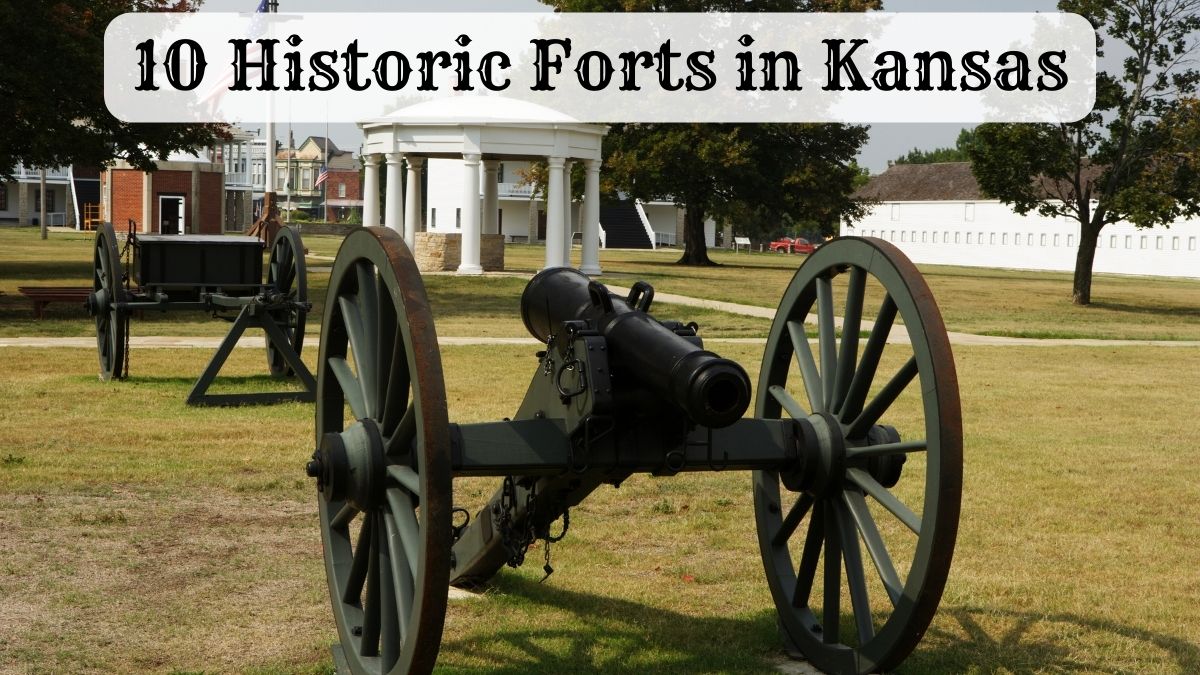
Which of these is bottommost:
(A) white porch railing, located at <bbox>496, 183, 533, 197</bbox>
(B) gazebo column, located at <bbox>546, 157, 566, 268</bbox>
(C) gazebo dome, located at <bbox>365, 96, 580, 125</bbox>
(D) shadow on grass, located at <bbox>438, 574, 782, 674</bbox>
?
(D) shadow on grass, located at <bbox>438, 574, 782, 674</bbox>

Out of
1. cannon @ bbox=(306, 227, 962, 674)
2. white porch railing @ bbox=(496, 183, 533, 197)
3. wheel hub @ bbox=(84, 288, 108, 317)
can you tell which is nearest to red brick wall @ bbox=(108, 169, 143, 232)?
white porch railing @ bbox=(496, 183, 533, 197)

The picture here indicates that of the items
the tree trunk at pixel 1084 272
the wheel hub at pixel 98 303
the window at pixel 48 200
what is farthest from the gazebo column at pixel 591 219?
the window at pixel 48 200

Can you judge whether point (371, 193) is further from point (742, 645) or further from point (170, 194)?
point (742, 645)

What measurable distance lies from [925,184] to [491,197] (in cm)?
5119

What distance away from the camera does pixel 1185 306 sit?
35.1 m

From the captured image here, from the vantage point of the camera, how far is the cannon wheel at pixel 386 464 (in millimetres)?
3738

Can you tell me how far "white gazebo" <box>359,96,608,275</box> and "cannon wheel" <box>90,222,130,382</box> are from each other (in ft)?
74.7

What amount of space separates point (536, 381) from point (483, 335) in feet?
49.8

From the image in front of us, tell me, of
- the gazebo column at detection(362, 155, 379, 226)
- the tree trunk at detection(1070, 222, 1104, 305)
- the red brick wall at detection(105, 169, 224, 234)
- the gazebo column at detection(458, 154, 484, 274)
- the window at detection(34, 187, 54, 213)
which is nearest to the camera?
the tree trunk at detection(1070, 222, 1104, 305)

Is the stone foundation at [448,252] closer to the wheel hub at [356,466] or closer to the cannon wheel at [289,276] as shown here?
the cannon wheel at [289,276]

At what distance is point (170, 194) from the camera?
219 ft

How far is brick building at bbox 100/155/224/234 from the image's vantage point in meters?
65.5

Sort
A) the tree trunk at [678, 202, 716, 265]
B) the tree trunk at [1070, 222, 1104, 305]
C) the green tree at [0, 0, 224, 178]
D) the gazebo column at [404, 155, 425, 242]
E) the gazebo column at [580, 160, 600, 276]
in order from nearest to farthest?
1. the green tree at [0, 0, 224, 178]
2. the tree trunk at [1070, 222, 1104, 305]
3. the gazebo column at [580, 160, 600, 276]
4. the gazebo column at [404, 155, 425, 242]
5. the tree trunk at [678, 202, 716, 265]

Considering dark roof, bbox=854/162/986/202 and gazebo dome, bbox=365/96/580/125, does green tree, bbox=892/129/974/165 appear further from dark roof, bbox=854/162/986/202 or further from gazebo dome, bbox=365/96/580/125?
gazebo dome, bbox=365/96/580/125
